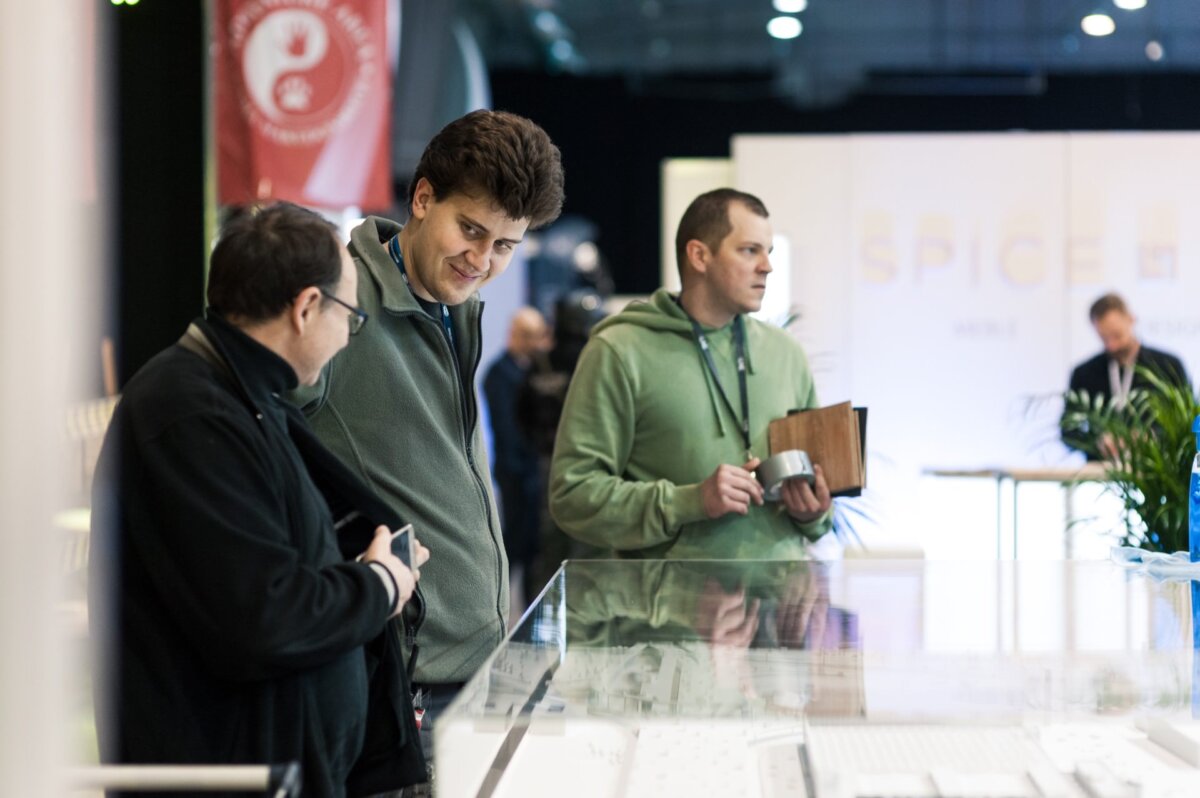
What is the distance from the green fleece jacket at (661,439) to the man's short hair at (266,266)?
1.22 m

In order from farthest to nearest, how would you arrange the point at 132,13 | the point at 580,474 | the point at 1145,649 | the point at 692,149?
the point at 692,149 → the point at 132,13 → the point at 580,474 → the point at 1145,649

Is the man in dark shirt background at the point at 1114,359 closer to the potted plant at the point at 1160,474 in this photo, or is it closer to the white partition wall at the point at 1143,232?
the white partition wall at the point at 1143,232

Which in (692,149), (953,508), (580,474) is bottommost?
(953,508)

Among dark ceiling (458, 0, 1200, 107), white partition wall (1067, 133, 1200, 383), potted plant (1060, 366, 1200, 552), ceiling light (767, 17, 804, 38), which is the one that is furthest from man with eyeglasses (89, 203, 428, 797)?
ceiling light (767, 17, 804, 38)

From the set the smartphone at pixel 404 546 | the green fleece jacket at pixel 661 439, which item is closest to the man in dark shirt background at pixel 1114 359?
the green fleece jacket at pixel 661 439

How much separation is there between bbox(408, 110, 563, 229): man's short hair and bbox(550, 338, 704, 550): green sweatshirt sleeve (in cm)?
82

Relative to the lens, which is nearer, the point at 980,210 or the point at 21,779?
the point at 21,779

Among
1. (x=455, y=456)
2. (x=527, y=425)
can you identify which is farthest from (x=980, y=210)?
(x=455, y=456)

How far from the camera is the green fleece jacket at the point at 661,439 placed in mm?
2764

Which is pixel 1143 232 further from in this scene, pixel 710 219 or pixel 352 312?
pixel 352 312

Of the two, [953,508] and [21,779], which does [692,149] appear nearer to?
[953,508]

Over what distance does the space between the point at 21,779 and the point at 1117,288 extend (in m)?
7.98

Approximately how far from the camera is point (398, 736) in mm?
1788

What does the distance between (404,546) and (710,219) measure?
4.77 ft
